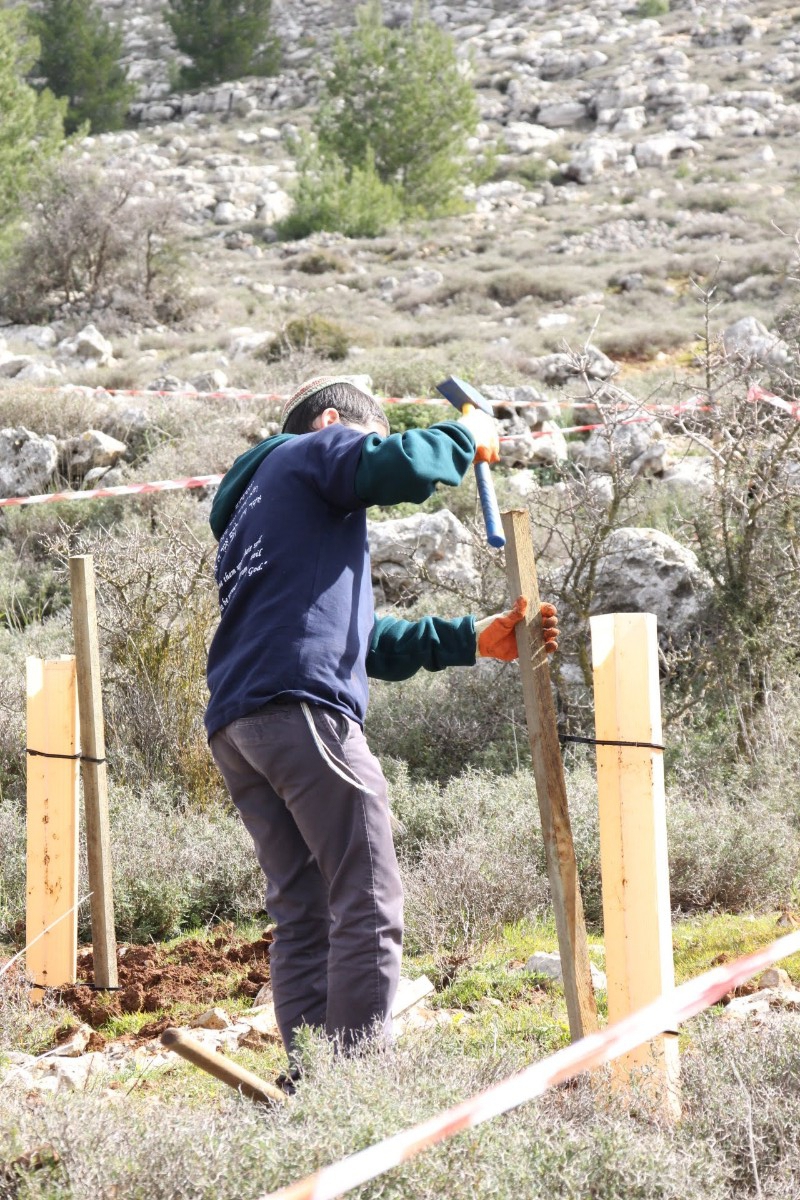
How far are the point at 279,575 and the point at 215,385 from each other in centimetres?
Result: 983

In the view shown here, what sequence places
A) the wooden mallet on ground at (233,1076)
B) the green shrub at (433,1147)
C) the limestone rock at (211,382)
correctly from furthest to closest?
the limestone rock at (211,382)
the wooden mallet on ground at (233,1076)
the green shrub at (433,1147)

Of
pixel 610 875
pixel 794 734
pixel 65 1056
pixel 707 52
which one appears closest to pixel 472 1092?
pixel 610 875

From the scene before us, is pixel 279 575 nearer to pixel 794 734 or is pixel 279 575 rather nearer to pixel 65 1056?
pixel 65 1056

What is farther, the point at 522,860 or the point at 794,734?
the point at 794,734

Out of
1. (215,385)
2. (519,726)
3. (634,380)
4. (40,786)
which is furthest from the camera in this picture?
(634,380)

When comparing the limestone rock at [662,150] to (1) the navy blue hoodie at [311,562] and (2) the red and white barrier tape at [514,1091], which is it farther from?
(2) the red and white barrier tape at [514,1091]

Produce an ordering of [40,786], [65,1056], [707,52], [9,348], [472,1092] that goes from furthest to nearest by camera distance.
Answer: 1. [707,52]
2. [9,348]
3. [40,786]
4. [65,1056]
5. [472,1092]

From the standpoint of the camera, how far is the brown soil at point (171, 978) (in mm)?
4230

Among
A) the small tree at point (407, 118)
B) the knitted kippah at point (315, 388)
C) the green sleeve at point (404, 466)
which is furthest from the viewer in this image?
the small tree at point (407, 118)

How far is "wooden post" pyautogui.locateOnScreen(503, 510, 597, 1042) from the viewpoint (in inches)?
118

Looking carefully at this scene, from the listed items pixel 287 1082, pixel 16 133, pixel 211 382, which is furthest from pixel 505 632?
pixel 16 133

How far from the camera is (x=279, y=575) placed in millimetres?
2998

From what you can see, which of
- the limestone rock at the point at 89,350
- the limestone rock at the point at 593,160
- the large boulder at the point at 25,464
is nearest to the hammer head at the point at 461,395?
the large boulder at the point at 25,464

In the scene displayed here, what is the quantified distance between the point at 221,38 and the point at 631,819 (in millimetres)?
47743
